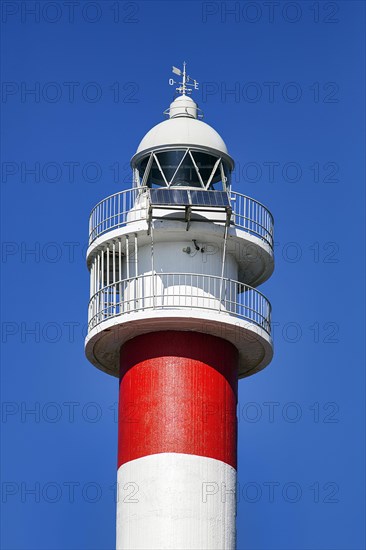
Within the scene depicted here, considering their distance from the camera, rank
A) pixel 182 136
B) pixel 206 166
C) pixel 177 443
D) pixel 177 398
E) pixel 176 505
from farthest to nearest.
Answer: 1. pixel 206 166
2. pixel 182 136
3. pixel 177 398
4. pixel 177 443
5. pixel 176 505

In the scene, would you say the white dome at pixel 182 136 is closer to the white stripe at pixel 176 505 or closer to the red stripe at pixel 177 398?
the red stripe at pixel 177 398

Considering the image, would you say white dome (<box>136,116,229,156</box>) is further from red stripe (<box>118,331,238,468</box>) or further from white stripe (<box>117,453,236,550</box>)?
white stripe (<box>117,453,236,550</box>)

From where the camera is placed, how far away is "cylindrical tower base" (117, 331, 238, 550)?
4566 centimetres

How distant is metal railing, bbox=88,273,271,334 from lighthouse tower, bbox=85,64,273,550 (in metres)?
0.03

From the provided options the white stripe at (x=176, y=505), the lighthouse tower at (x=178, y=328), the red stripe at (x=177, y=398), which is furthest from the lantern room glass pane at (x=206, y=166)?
the white stripe at (x=176, y=505)

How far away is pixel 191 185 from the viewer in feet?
162

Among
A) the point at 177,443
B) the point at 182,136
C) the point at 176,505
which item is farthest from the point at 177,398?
the point at 182,136

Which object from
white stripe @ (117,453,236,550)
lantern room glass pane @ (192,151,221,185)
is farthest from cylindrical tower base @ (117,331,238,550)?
lantern room glass pane @ (192,151,221,185)

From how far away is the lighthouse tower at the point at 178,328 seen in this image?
45.9 meters

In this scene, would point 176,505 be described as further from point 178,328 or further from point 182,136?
point 182,136

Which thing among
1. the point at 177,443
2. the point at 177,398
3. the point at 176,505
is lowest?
the point at 176,505

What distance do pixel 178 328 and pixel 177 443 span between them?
2914 mm

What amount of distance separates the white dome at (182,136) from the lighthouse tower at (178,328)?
0.04 metres

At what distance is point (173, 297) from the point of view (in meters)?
47.4
